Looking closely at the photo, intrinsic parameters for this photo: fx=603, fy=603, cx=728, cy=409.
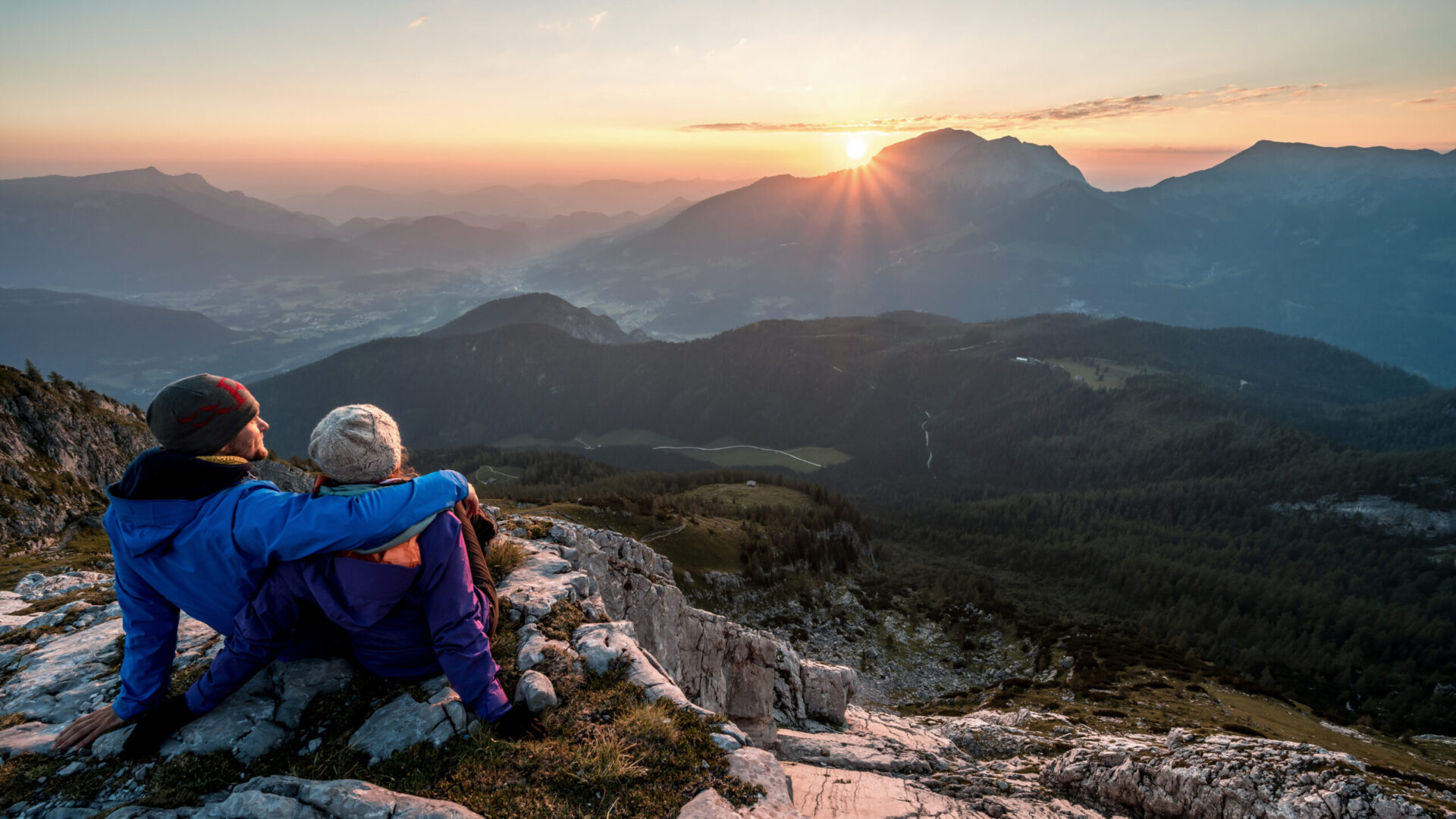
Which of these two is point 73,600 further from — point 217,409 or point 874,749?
point 874,749

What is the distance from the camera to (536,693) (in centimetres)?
792

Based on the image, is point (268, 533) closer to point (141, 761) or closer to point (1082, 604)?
point (141, 761)

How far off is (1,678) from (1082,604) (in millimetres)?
93204

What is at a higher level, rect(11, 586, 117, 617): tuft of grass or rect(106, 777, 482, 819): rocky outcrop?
rect(106, 777, 482, 819): rocky outcrop

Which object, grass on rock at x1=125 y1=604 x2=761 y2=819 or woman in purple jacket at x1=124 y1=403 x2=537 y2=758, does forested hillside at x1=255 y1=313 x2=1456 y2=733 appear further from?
woman in purple jacket at x1=124 y1=403 x2=537 y2=758

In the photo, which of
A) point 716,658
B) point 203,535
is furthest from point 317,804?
point 716,658

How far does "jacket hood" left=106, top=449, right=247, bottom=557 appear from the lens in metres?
6.18

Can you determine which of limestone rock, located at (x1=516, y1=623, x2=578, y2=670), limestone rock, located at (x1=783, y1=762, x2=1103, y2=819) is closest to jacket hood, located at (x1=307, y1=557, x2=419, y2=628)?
limestone rock, located at (x1=516, y1=623, x2=578, y2=670)

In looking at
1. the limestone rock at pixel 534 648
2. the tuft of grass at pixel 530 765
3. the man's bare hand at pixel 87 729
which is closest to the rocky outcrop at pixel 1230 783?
the tuft of grass at pixel 530 765

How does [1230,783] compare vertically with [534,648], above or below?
below

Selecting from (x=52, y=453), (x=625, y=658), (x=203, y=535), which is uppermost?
(x=203, y=535)

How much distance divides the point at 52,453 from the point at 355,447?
118 ft

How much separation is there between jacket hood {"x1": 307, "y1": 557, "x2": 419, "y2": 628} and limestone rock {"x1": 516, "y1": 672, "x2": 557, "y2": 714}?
2136 mm

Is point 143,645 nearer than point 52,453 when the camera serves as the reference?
Yes
